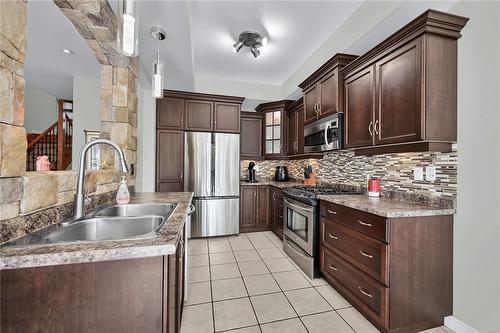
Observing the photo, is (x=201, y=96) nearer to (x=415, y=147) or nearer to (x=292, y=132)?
(x=292, y=132)

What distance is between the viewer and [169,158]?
3762 millimetres

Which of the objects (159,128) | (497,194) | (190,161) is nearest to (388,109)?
(497,194)

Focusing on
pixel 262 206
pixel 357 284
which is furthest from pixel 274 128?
pixel 357 284

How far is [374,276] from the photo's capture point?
5.62 ft

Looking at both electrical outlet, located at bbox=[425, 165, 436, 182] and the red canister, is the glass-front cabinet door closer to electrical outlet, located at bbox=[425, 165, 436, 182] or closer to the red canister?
the red canister

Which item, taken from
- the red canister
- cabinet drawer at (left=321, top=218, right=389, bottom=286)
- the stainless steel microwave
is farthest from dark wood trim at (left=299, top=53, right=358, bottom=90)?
cabinet drawer at (left=321, top=218, right=389, bottom=286)

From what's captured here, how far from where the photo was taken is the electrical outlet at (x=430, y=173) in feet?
6.07

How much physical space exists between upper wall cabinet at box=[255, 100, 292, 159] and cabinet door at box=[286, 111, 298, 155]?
9 cm

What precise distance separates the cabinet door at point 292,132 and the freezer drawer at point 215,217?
1.36 m

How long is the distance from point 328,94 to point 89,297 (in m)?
2.77

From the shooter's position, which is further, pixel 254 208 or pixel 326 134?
pixel 254 208

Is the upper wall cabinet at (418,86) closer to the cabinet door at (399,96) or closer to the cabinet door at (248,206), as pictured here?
the cabinet door at (399,96)

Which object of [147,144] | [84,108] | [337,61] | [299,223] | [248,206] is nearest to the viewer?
[337,61]

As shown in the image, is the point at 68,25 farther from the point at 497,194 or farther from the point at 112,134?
the point at 497,194
